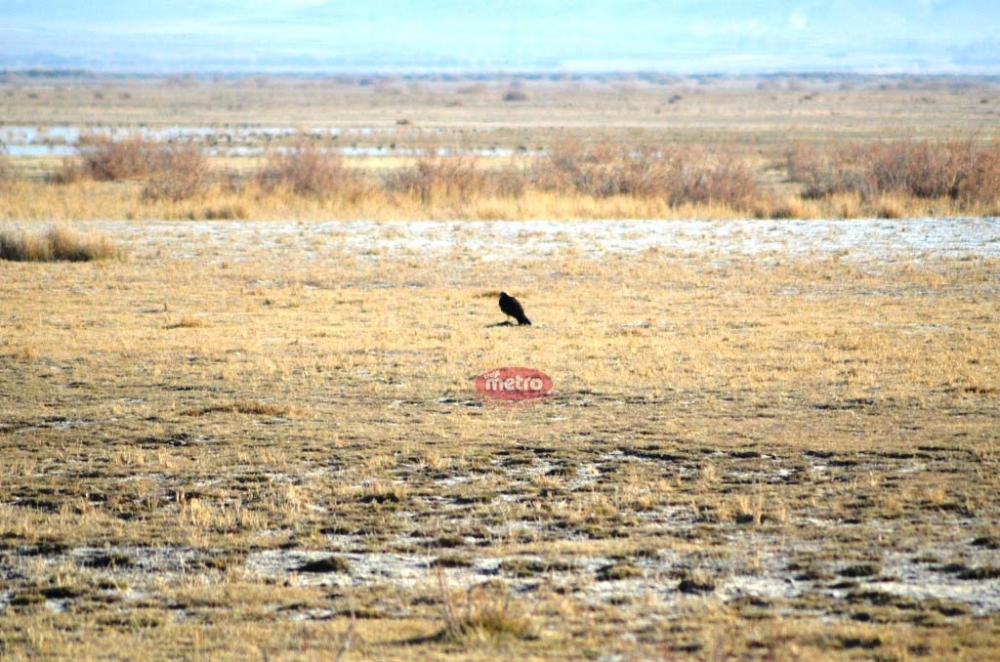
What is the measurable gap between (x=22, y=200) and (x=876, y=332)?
2331cm

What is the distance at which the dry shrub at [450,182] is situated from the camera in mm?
33750

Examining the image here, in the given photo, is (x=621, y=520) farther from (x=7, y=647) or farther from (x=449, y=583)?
(x=7, y=647)

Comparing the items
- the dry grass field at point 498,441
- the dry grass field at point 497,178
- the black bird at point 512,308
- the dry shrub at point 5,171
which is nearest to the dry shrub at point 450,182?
the dry grass field at point 497,178

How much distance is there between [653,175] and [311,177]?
8.94m

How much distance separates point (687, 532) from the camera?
786 centimetres

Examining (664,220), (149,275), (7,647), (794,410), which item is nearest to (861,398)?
(794,410)

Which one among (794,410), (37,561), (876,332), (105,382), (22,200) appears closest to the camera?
(37,561)

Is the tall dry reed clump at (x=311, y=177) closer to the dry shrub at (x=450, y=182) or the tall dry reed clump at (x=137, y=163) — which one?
the dry shrub at (x=450, y=182)

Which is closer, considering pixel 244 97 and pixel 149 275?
pixel 149 275

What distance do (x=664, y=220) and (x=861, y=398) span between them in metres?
17.2

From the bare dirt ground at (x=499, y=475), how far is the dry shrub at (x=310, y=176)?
14554 mm

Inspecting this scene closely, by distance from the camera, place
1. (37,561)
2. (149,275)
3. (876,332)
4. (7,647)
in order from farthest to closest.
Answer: (149,275) < (876,332) < (37,561) < (7,647)

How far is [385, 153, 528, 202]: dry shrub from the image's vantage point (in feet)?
111
